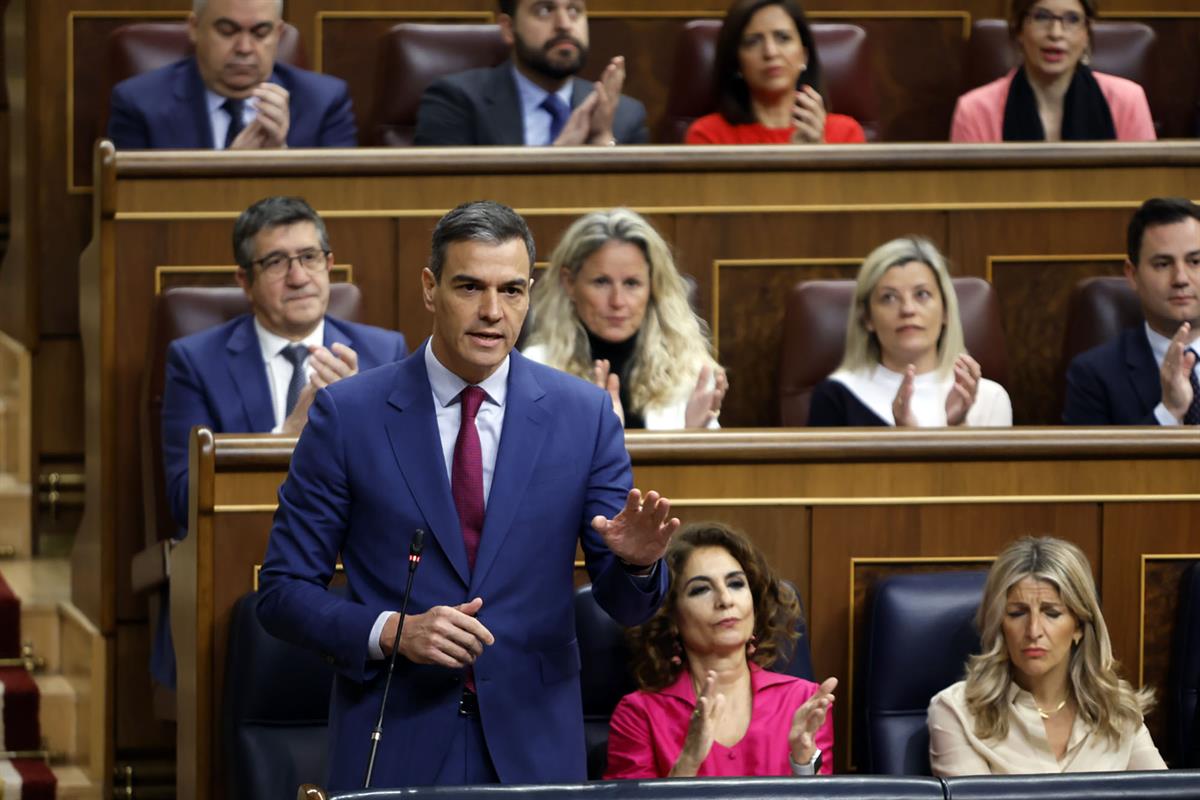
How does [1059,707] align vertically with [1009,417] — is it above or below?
below

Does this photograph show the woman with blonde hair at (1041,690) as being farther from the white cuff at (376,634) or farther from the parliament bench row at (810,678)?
the white cuff at (376,634)

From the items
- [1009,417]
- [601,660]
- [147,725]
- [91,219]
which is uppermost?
[91,219]

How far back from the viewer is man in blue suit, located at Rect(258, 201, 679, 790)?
1.13m

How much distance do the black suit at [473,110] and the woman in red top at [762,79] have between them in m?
0.21

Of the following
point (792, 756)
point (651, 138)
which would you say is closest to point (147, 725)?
point (792, 756)

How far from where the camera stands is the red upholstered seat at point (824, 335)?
1.96 m

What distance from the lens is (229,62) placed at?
82.0 inches

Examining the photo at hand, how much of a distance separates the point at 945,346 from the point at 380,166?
58 centimetres

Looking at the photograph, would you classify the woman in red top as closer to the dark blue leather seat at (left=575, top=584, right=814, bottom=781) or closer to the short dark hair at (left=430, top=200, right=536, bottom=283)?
the dark blue leather seat at (left=575, top=584, right=814, bottom=781)

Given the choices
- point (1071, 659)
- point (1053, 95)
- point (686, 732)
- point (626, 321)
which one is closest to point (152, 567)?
point (626, 321)

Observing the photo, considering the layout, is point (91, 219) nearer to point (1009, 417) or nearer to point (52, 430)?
point (52, 430)

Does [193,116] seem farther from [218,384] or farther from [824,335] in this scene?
[824,335]

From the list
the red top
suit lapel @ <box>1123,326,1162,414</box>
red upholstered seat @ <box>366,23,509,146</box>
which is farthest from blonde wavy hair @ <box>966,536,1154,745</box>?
red upholstered seat @ <box>366,23,509,146</box>

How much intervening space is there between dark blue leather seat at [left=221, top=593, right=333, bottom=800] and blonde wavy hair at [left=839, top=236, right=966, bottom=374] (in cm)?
68
